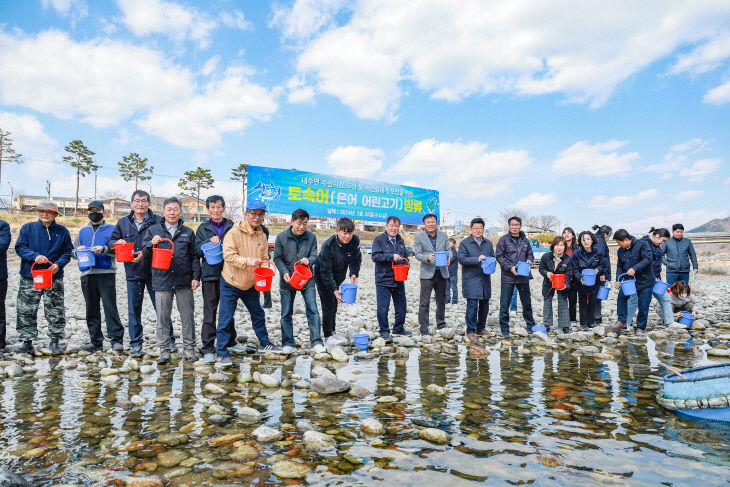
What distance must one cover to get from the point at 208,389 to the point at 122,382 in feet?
3.30

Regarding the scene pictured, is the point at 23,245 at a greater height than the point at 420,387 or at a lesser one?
greater

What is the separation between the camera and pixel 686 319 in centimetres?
773

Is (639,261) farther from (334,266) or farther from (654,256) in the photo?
→ (334,266)

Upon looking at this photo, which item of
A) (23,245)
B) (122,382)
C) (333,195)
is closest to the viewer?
(122,382)

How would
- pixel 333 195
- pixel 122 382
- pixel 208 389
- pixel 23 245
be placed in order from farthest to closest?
pixel 333 195
pixel 23 245
pixel 122 382
pixel 208 389

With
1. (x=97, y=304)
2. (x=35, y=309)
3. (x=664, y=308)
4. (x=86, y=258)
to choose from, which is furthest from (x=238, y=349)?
(x=664, y=308)

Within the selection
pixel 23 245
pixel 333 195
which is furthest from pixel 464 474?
pixel 333 195

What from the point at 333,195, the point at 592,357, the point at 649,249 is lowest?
the point at 592,357

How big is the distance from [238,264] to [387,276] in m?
2.40

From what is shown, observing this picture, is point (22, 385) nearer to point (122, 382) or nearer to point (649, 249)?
point (122, 382)

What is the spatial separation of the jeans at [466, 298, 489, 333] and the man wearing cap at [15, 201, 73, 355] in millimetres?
5702

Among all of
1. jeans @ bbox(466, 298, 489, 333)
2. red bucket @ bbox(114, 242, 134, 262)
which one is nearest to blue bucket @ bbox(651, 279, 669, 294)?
jeans @ bbox(466, 298, 489, 333)

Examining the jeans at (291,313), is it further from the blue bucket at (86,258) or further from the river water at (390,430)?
the blue bucket at (86,258)

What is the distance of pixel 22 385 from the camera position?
13.4ft
